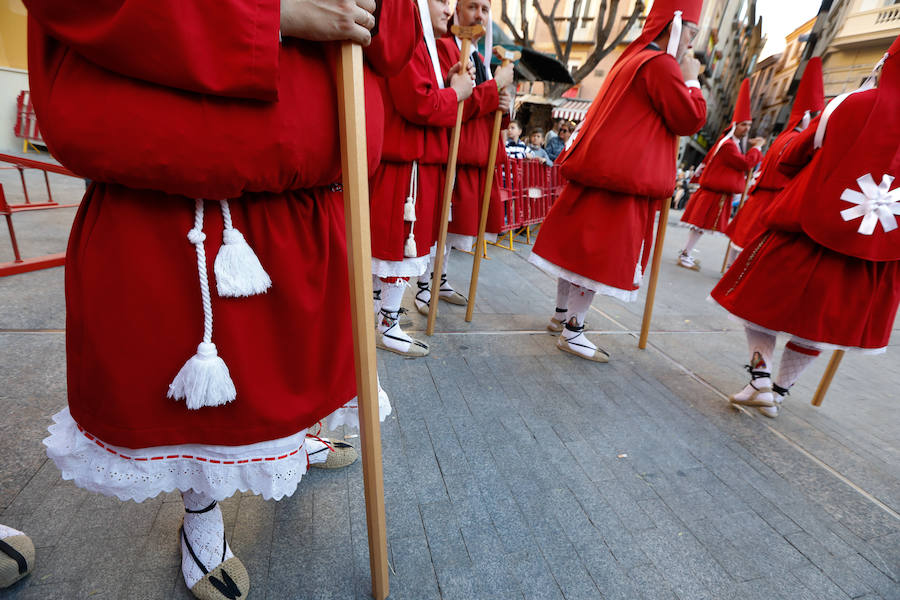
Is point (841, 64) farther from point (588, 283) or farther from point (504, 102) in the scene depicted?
point (588, 283)

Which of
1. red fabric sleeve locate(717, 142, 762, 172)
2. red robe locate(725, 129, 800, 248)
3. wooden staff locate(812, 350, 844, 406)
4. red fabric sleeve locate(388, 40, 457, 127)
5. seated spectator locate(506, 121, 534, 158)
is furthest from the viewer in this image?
seated spectator locate(506, 121, 534, 158)

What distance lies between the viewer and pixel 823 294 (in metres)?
2.11

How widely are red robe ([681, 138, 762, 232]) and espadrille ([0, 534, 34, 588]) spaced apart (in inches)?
265

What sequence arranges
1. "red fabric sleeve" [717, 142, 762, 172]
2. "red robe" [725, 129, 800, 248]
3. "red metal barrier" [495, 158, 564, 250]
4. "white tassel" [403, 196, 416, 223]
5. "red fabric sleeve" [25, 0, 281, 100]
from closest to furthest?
"red fabric sleeve" [25, 0, 281, 100]
"white tassel" [403, 196, 416, 223]
"red robe" [725, 129, 800, 248]
"red fabric sleeve" [717, 142, 762, 172]
"red metal barrier" [495, 158, 564, 250]

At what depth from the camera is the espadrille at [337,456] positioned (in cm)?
169

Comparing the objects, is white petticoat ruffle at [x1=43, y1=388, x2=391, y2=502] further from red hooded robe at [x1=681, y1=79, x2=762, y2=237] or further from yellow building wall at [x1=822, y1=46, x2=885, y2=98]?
yellow building wall at [x1=822, y1=46, x2=885, y2=98]

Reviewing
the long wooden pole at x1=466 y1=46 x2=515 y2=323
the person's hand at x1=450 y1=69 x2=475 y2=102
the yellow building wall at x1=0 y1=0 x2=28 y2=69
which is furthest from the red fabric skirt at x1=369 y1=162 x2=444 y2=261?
the yellow building wall at x1=0 y1=0 x2=28 y2=69

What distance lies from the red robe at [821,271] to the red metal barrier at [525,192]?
3228 mm

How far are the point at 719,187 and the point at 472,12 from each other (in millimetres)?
4780

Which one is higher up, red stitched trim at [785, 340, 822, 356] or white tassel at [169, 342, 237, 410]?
white tassel at [169, 342, 237, 410]

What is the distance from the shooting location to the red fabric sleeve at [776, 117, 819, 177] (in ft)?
7.14

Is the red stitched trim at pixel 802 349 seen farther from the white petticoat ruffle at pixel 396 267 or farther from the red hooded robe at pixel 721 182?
the red hooded robe at pixel 721 182

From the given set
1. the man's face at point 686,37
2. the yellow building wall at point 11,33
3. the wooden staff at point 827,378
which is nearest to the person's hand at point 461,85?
the man's face at point 686,37

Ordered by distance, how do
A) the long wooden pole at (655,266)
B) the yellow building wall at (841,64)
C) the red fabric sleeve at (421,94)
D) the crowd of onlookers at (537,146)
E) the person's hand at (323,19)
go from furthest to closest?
the yellow building wall at (841,64)
the crowd of onlookers at (537,146)
the long wooden pole at (655,266)
the red fabric sleeve at (421,94)
the person's hand at (323,19)
